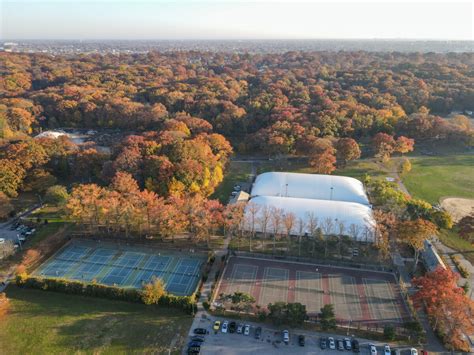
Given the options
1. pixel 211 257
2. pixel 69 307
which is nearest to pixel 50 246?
pixel 69 307

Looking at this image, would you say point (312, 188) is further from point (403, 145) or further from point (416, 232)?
point (403, 145)

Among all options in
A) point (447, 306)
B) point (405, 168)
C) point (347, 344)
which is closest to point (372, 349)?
point (347, 344)

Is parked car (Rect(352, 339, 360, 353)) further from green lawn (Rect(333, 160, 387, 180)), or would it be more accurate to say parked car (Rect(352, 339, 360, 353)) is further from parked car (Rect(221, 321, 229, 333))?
green lawn (Rect(333, 160, 387, 180))

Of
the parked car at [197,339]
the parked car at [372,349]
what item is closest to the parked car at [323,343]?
the parked car at [372,349]

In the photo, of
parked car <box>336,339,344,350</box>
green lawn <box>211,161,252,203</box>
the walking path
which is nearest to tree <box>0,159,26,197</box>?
green lawn <box>211,161,252,203</box>

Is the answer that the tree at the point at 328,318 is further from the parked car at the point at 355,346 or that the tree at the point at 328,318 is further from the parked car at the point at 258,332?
the parked car at the point at 258,332
